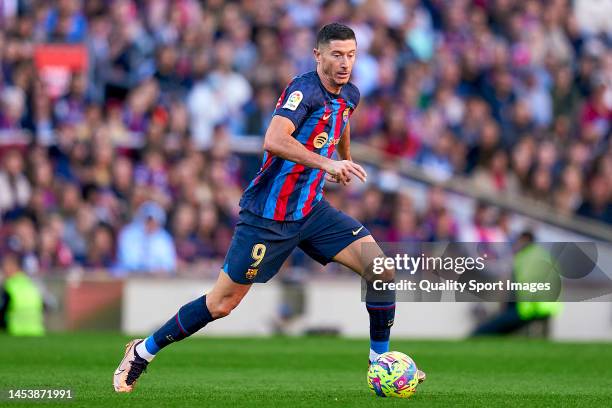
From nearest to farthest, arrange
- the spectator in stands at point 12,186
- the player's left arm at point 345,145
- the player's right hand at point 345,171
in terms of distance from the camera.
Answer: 1. the player's right hand at point 345,171
2. the player's left arm at point 345,145
3. the spectator in stands at point 12,186

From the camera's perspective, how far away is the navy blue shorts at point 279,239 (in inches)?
366

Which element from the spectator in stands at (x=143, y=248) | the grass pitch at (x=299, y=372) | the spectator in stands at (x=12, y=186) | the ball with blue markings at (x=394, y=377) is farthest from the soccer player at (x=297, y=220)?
the spectator in stands at (x=12, y=186)

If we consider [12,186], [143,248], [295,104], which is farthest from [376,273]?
[12,186]

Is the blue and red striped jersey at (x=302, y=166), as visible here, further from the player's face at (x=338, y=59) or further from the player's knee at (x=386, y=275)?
the player's knee at (x=386, y=275)

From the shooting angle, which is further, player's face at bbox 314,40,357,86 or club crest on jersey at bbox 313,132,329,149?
club crest on jersey at bbox 313,132,329,149

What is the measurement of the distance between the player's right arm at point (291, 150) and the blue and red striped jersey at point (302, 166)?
250mm

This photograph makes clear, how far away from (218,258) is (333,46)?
9.14 m

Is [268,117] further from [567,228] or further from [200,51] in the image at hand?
[567,228]

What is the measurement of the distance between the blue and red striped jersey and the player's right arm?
25 centimetres

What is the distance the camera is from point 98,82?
1950 centimetres

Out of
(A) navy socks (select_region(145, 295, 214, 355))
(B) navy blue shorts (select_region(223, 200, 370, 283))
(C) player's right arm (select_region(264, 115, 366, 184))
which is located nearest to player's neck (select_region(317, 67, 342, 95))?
(C) player's right arm (select_region(264, 115, 366, 184))

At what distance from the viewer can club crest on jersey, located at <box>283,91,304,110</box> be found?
910 centimetres

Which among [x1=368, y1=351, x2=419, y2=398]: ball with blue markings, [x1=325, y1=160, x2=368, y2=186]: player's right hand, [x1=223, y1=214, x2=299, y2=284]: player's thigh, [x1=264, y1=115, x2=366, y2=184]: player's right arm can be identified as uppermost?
[x1=264, y1=115, x2=366, y2=184]: player's right arm

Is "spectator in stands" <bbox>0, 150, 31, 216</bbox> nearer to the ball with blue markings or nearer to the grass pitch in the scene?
the grass pitch
